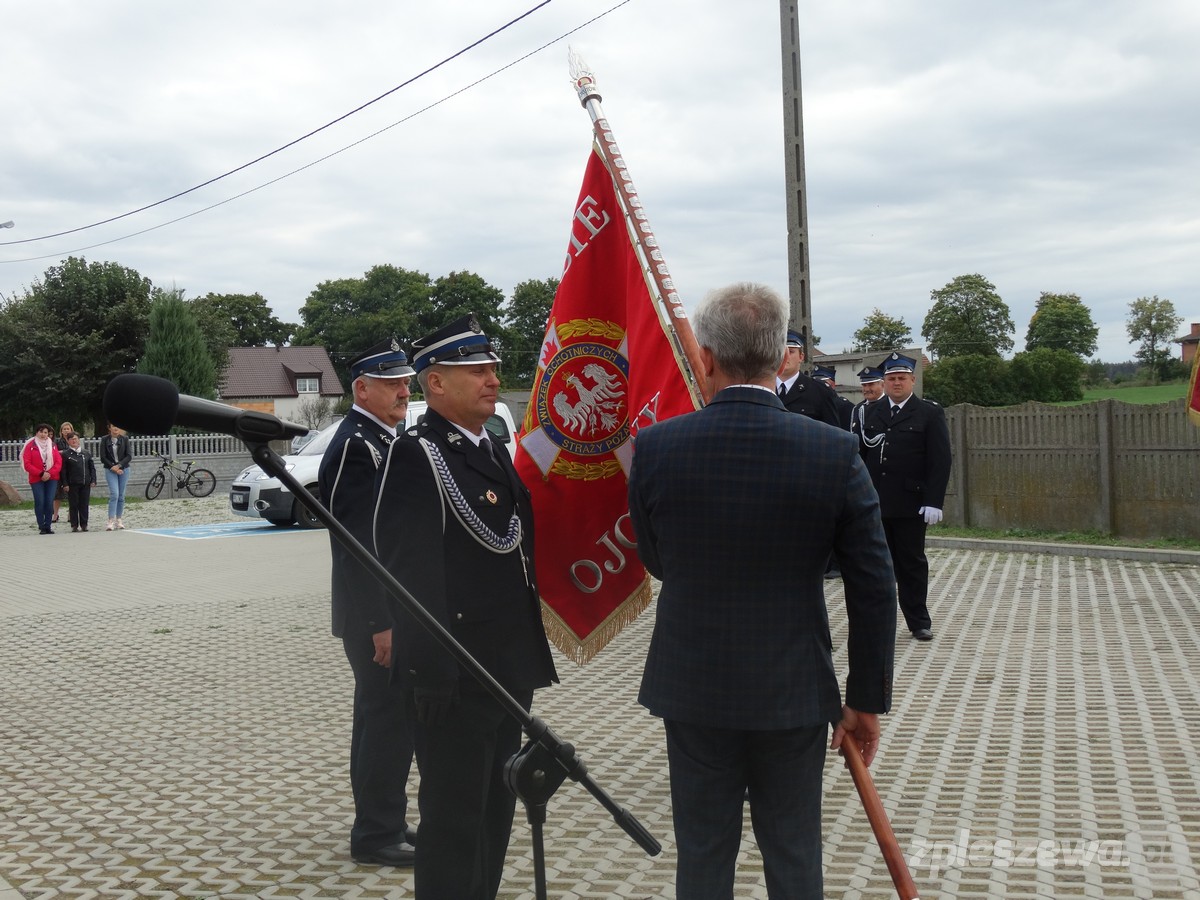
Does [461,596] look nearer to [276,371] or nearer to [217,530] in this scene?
[217,530]

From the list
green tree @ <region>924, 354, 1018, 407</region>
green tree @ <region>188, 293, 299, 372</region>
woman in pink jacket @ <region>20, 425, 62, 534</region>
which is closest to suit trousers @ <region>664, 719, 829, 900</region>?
woman in pink jacket @ <region>20, 425, 62, 534</region>

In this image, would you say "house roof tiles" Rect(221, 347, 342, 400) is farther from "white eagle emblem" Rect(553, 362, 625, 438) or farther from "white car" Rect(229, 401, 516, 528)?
"white eagle emblem" Rect(553, 362, 625, 438)

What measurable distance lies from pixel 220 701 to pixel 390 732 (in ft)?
11.2

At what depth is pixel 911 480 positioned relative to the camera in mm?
9211

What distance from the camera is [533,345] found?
291ft

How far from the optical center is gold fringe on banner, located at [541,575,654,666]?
4.51 m

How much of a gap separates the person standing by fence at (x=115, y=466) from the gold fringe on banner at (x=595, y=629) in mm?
18041

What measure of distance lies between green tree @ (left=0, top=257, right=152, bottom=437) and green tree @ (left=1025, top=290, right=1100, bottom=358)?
2769 inches

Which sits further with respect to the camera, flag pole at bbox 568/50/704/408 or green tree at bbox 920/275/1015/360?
Result: green tree at bbox 920/275/1015/360

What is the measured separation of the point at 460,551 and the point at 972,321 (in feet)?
299

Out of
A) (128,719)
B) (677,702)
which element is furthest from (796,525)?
(128,719)

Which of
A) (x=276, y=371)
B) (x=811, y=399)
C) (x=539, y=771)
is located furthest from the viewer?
(x=276, y=371)

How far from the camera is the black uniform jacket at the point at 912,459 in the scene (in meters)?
9.15

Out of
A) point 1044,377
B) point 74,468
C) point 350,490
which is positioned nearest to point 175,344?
point 74,468
